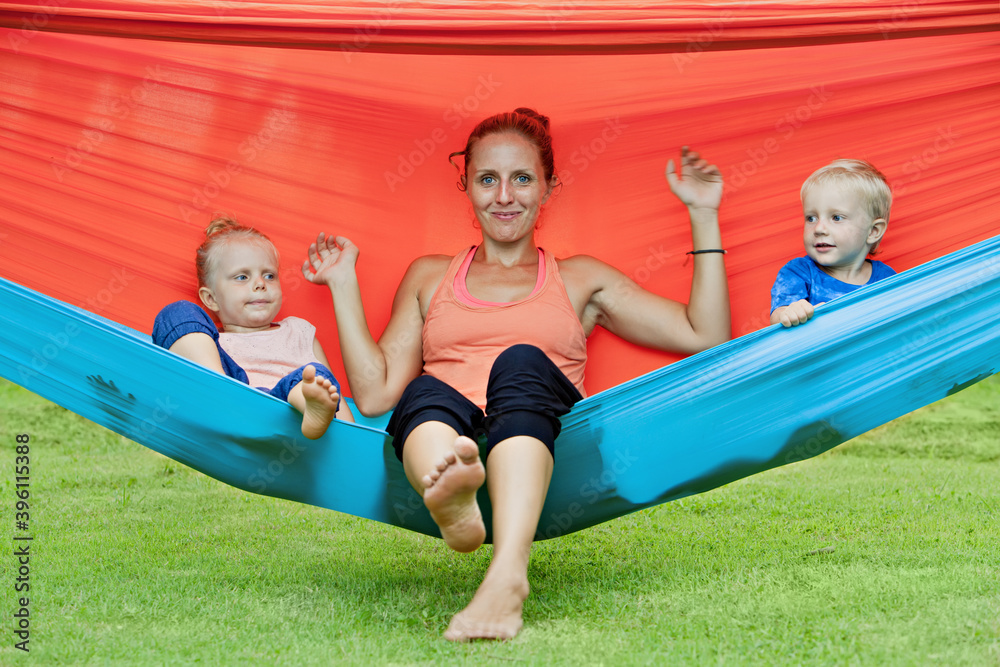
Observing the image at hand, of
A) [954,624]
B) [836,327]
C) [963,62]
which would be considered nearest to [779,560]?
[954,624]

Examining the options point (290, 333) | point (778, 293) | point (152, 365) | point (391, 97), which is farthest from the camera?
point (391, 97)

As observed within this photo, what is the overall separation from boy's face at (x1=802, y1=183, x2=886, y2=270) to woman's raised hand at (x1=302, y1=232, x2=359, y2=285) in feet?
3.06

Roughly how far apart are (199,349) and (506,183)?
0.67m

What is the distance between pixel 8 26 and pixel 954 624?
1.87m

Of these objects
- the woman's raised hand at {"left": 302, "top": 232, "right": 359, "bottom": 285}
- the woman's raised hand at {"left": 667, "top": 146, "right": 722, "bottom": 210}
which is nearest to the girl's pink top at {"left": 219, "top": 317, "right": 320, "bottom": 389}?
the woman's raised hand at {"left": 302, "top": 232, "right": 359, "bottom": 285}

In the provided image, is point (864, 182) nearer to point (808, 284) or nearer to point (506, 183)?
point (808, 284)

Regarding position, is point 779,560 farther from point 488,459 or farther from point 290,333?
point 290,333

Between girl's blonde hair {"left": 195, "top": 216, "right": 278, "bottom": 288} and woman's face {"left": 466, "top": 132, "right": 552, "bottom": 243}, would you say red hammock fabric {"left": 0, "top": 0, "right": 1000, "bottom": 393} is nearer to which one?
girl's blonde hair {"left": 195, "top": 216, "right": 278, "bottom": 288}

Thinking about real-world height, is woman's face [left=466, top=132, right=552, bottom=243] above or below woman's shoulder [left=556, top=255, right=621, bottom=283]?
above

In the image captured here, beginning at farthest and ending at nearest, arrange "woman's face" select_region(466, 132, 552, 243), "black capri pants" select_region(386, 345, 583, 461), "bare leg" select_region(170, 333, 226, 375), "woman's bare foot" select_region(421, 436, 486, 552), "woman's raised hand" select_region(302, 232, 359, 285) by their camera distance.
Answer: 1. "woman's raised hand" select_region(302, 232, 359, 285)
2. "woman's face" select_region(466, 132, 552, 243)
3. "bare leg" select_region(170, 333, 226, 375)
4. "black capri pants" select_region(386, 345, 583, 461)
5. "woman's bare foot" select_region(421, 436, 486, 552)

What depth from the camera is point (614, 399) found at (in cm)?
150

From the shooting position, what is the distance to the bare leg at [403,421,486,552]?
1.29 metres

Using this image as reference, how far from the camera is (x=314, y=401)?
1.46 m

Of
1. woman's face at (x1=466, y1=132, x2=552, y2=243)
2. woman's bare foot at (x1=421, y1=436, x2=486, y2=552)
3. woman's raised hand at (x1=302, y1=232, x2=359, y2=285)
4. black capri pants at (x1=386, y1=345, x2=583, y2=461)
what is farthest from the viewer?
woman's raised hand at (x1=302, y1=232, x2=359, y2=285)
